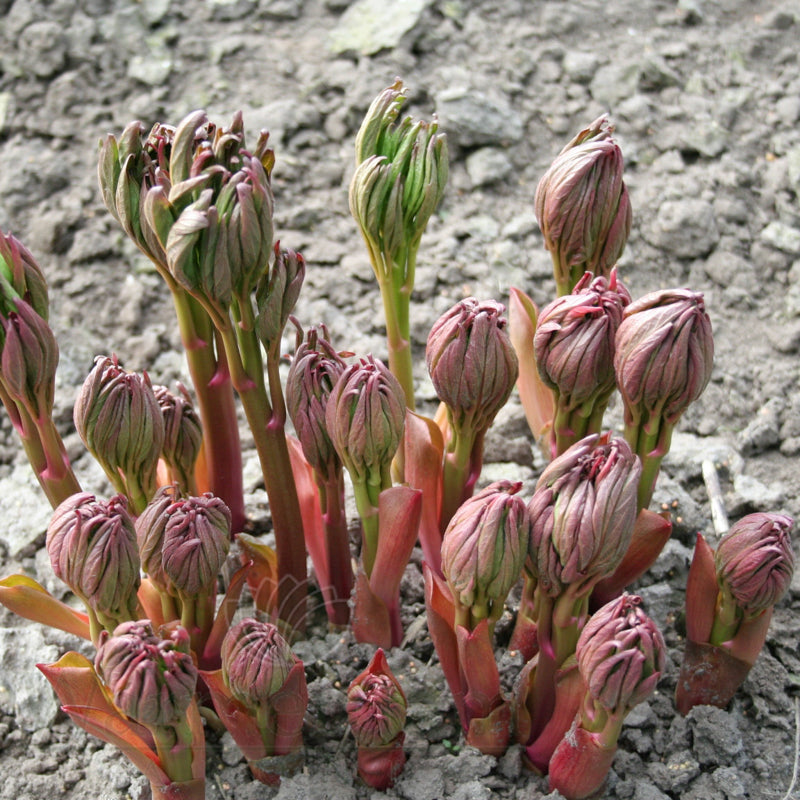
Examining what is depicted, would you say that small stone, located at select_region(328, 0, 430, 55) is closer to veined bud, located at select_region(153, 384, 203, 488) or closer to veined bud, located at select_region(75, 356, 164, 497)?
veined bud, located at select_region(153, 384, 203, 488)

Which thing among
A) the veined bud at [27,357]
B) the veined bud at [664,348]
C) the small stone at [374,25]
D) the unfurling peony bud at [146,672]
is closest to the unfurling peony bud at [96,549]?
the unfurling peony bud at [146,672]

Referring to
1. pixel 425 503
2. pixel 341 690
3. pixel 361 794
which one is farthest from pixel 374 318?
pixel 361 794

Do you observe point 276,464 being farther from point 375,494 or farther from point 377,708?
point 377,708

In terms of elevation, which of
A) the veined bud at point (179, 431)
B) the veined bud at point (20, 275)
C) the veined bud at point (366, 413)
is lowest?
the veined bud at point (179, 431)

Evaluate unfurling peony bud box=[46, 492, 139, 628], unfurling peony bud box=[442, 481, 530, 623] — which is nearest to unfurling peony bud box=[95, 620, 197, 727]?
unfurling peony bud box=[46, 492, 139, 628]

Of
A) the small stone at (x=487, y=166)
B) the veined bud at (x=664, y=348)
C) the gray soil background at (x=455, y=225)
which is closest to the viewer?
the veined bud at (x=664, y=348)

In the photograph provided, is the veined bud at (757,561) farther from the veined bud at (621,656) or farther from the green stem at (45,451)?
the green stem at (45,451)
